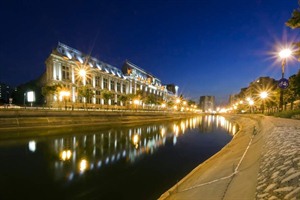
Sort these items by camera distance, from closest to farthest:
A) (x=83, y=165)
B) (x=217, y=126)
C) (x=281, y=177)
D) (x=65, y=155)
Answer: (x=281, y=177), (x=83, y=165), (x=65, y=155), (x=217, y=126)

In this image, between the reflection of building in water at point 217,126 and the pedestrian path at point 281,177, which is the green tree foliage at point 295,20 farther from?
the reflection of building in water at point 217,126

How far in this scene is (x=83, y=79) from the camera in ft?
285

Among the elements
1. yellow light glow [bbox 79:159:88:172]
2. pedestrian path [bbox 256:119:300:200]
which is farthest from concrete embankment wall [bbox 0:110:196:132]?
pedestrian path [bbox 256:119:300:200]

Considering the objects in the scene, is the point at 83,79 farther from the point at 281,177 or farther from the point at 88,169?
the point at 281,177

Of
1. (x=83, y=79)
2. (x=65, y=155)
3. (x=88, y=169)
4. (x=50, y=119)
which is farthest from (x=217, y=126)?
(x=83, y=79)

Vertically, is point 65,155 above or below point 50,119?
below

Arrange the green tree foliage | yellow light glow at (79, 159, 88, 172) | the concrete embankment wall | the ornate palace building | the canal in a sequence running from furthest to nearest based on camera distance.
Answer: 1. the ornate palace building
2. the concrete embankment wall
3. the green tree foliage
4. yellow light glow at (79, 159, 88, 172)
5. the canal

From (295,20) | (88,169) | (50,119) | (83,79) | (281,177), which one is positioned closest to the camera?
(281,177)

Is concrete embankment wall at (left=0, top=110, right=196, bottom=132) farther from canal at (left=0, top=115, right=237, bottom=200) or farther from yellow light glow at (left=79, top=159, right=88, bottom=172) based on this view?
yellow light glow at (left=79, top=159, right=88, bottom=172)

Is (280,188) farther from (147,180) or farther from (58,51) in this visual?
(58,51)

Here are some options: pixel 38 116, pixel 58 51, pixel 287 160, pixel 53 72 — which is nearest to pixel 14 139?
pixel 38 116

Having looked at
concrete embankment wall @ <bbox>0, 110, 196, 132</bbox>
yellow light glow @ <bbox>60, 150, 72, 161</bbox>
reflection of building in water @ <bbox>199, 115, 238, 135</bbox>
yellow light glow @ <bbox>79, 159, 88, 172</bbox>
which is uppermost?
concrete embankment wall @ <bbox>0, 110, 196, 132</bbox>

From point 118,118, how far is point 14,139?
3339cm

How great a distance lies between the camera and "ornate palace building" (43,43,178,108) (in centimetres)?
7269
